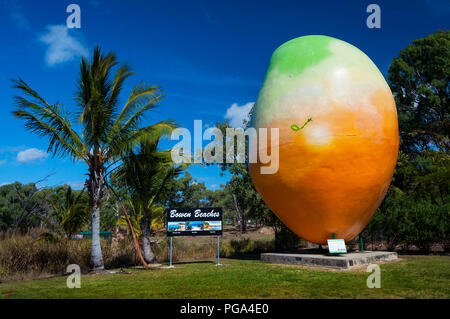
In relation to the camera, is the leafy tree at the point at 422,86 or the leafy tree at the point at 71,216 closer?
the leafy tree at the point at 71,216

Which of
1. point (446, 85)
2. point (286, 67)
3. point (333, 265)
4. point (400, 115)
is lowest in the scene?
point (333, 265)

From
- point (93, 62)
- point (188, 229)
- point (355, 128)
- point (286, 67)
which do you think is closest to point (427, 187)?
point (355, 128)

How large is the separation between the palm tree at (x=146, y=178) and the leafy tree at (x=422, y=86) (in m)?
20.6

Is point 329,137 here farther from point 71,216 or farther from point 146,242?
point 71,216

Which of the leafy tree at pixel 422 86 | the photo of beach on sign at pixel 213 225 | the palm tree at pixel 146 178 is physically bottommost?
the photo of beach on sign at pixel 213 225

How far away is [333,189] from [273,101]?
11.0ft

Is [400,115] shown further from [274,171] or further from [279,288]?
[279,288]

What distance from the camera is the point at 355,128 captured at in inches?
380

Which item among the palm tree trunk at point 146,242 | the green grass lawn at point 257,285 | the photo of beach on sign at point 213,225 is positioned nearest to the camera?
the green grass lawn at point 257,285

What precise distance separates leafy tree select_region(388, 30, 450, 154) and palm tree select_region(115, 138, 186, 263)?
20.6 meters

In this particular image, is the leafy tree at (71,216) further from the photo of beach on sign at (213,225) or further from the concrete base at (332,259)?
the concrete base at (332,259)

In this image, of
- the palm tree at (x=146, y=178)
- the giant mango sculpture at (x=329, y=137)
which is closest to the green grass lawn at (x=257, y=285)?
the giant mango sculpture at (x=329, y=137)

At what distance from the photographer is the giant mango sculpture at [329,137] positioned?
9.69 meters

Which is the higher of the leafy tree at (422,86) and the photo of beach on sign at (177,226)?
the leafy tree at (422,86)
